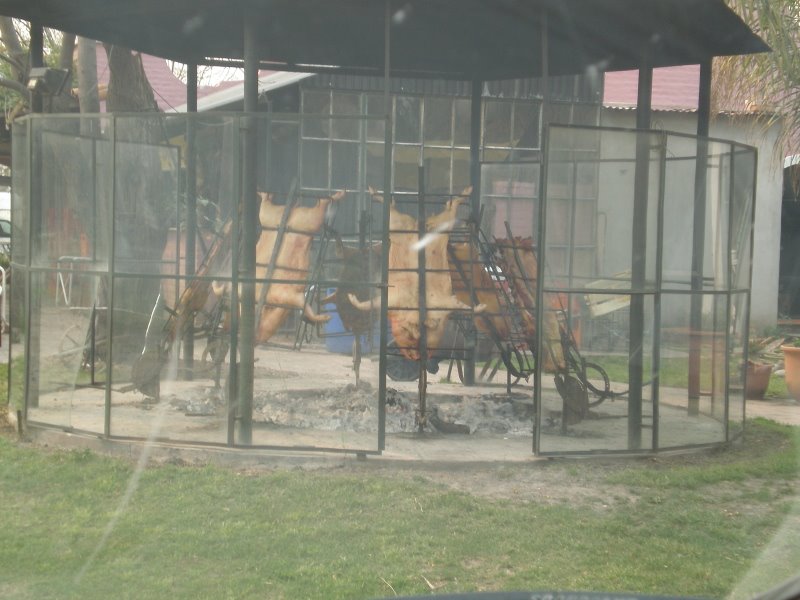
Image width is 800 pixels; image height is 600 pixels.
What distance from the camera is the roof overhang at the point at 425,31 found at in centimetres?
869

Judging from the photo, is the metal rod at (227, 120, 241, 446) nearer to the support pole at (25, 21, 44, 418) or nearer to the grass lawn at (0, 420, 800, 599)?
the grass lawn at (0, 420, 800, 599)

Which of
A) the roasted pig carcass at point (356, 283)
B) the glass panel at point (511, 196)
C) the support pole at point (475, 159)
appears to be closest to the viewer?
the roasted pig carcass at point (356, 283)

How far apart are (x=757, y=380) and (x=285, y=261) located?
744 centimetres

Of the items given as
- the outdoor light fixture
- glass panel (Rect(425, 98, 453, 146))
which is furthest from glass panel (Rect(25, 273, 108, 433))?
glass panel (Rect(425, 98, 453, 146))

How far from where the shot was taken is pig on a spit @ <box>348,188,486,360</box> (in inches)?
374

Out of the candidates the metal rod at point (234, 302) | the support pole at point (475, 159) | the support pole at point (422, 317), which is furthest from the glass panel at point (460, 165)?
the metal rod at point (234, 302)

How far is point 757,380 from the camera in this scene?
13.5 m

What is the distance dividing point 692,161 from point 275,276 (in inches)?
149

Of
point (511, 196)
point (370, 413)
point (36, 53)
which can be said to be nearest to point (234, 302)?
point (370, 413)

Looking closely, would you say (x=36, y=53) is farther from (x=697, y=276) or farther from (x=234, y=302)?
(x=697, y=276)

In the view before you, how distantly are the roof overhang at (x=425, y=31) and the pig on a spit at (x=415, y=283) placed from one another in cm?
185

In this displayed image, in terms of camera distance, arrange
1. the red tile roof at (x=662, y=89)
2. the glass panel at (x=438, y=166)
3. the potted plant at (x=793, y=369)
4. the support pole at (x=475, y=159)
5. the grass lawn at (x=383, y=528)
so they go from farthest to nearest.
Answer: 1. the red tile roof at (x=662, y=89)
2. the glass panel at (x=438, y=166)
3. the potted plant at (x=793, y=369)
4. the support pole at (x=475, y=159)
5. the grass lawn at (x=383, y=528)

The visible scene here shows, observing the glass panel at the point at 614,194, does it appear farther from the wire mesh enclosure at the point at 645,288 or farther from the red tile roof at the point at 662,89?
the red tile roof at the point at 662,89

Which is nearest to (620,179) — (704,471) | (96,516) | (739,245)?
(739,245)
